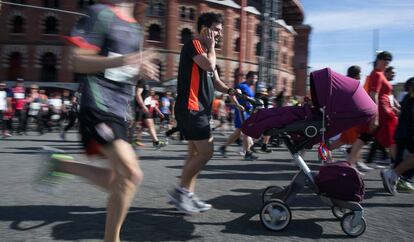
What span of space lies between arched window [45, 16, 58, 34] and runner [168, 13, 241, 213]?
41.8 meters

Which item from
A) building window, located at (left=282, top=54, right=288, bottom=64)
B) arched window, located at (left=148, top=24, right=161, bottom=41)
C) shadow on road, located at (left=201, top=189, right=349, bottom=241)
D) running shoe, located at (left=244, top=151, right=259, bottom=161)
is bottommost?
running shoe, located at (left=244, top=151, right=259, bottom=161)

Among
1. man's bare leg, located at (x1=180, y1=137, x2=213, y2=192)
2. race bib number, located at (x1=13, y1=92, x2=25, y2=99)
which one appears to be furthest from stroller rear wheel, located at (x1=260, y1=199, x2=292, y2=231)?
race bib number, located at (x1=13, y1=92, x2=25, y2=99)

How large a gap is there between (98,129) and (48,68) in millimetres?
43310

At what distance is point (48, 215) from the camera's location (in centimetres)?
402

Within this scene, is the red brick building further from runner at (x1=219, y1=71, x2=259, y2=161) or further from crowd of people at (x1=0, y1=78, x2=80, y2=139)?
runner at (x1=219, y1=71, x2=259, y2=161)

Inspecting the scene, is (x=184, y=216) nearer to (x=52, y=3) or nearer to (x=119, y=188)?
(x=119, y=188)

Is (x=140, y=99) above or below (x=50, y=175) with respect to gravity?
above

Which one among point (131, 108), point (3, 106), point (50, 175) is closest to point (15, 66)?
point (3, 106)

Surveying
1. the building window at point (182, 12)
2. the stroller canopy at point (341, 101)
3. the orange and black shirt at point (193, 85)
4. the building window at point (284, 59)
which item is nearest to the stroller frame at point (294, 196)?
the stroller canopy at point (341, 101)

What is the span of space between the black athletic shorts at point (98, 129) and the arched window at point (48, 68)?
42.5m

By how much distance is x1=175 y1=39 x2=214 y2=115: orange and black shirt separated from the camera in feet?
13.5

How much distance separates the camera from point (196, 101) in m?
4.13

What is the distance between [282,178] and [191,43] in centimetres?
323

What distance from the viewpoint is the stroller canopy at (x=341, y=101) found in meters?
4.01
